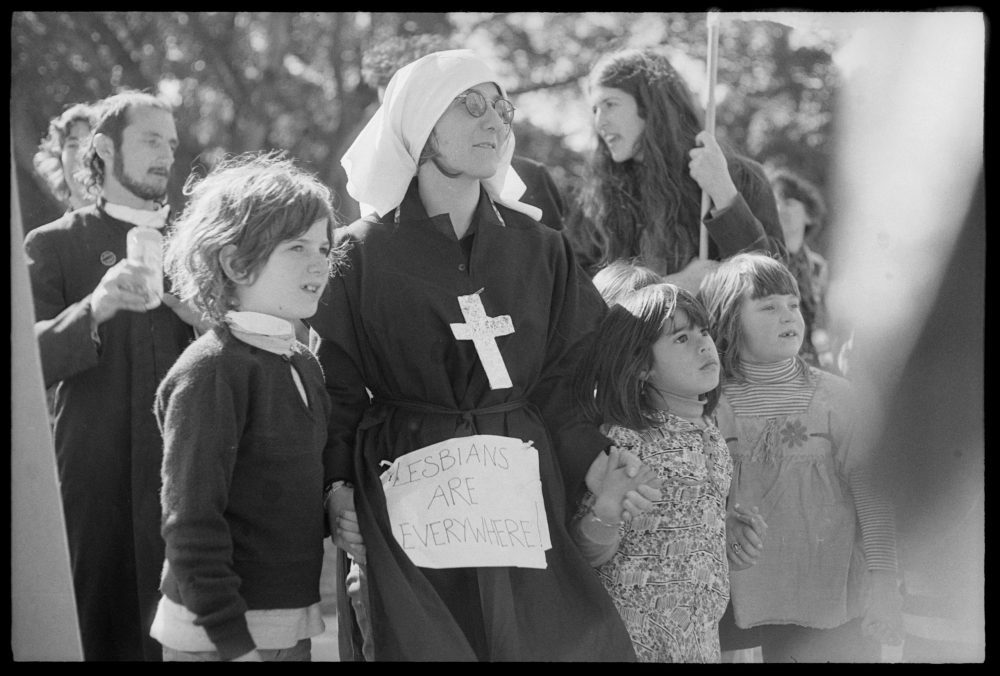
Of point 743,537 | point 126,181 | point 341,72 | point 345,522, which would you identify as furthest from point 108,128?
point 341,72

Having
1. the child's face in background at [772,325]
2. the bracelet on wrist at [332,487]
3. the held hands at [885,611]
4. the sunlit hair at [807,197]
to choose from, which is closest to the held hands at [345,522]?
the bracelet on wrist at [332,487]

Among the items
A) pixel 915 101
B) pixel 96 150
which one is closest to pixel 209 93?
pixel 96 150

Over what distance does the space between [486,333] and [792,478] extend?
101 cm

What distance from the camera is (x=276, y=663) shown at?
2576 millimetres

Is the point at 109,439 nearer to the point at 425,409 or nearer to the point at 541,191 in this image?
the point at 425,409

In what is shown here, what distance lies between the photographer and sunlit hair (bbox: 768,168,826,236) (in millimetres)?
5215

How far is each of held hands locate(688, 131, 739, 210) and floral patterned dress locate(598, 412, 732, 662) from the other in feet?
2.54

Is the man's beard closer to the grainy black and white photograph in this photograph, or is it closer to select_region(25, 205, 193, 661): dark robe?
Answer: the grainy black and white photograph

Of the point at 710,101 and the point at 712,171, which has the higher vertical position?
the point at 710,101

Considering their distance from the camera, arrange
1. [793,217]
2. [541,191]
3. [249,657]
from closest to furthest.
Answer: [249,657] → [541,191] → [793,217]

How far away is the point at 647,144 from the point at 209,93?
659 cm

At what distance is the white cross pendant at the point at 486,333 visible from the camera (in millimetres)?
Result: 2816

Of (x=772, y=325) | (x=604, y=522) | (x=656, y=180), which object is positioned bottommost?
(x=604, y=522)

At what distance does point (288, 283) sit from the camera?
104 inches
